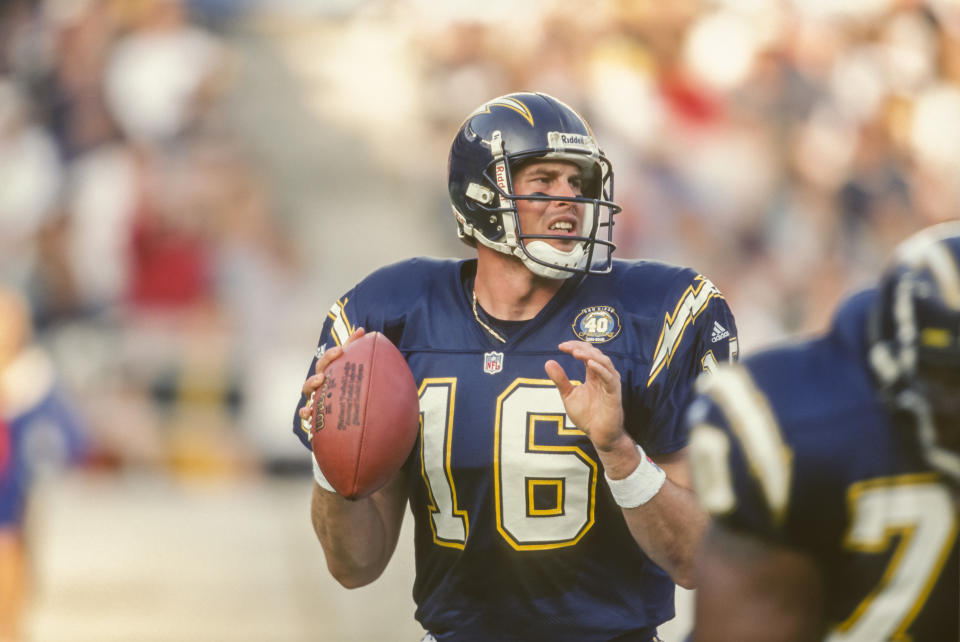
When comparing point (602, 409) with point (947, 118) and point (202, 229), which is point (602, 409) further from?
point (947, 118)

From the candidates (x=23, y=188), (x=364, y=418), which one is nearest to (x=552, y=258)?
(x=364, y=418)

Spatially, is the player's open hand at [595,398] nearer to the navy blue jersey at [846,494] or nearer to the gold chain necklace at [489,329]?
the gold chain necklace at [489,329]

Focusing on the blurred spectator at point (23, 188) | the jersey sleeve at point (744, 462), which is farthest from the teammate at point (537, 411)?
the blurred spectator at point (23, 188)

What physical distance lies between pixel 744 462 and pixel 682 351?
102 cm

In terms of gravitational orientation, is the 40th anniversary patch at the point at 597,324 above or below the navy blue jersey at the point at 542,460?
above

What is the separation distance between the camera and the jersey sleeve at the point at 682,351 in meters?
2.83

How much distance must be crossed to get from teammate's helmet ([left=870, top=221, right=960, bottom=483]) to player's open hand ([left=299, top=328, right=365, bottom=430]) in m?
1.33

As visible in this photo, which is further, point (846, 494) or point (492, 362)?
point (492, 362)

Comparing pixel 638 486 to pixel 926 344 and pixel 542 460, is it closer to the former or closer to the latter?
pixel 542 460

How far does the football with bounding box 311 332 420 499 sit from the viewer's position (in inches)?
→ 110

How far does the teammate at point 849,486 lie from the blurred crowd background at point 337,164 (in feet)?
20.5

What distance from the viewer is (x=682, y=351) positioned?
2865 mm

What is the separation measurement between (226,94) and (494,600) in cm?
771

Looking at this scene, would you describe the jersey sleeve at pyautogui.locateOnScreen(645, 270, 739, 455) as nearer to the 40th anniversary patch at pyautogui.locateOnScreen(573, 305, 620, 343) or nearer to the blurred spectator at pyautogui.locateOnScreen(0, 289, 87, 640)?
the 40th anniversary patch at pyautogui.locateOnScreen(573, 305, 620, 343)
